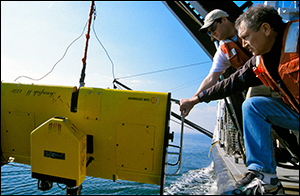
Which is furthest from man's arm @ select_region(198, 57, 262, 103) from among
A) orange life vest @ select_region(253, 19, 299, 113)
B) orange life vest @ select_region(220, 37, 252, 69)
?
orange life vest @ select_region(220, 37, 252, 69)

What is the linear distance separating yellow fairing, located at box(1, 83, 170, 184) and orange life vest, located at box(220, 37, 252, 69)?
1.03 metres

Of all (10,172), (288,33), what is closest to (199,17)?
(288,33)

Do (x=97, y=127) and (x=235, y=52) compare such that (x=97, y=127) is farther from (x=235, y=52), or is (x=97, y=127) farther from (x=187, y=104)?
(x=235, y=52)

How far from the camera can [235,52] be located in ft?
6.94

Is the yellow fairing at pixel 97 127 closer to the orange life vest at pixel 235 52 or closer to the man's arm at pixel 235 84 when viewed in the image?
the man's arm at pixel 235 84

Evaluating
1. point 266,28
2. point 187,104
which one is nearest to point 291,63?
point 266,28

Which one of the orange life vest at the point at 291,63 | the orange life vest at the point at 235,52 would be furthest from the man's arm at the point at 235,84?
the orange life vest at the point at 235,52

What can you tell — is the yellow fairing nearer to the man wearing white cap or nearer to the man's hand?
the man's hand

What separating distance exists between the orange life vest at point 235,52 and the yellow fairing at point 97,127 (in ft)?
3.38

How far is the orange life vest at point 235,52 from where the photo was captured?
2109mm

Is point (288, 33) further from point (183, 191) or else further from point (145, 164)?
point (183, 191)

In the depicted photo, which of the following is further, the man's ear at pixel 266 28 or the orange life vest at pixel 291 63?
the man's ear at pixel 266 28

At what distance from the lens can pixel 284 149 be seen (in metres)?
2.52

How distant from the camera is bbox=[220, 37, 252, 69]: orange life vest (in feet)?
6.92
